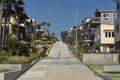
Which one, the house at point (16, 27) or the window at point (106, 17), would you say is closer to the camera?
the house at point (16, 27)

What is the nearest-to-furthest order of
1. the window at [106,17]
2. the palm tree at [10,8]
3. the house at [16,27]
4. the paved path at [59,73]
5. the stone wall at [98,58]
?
the paved path at [59,73] < the stone wall at [98,58] < the palm tree at [10,8] < the house at [16,27] < the window at [106,17]

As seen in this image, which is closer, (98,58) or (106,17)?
(98,58)

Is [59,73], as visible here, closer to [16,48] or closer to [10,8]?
[16,48]

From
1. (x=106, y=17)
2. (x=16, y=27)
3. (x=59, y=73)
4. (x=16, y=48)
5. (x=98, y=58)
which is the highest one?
(x=106, y=17)

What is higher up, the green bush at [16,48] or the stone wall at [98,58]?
the green bush at [16,48]

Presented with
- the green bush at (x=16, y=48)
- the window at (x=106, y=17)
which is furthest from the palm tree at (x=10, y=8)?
the window at (x=106, y=17)

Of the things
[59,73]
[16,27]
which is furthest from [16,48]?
[16,27]

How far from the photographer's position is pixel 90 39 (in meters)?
113

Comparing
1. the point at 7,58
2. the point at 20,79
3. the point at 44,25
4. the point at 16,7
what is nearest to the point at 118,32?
the point at 16,7

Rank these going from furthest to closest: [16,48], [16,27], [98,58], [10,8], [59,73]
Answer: [16,27]
[10,8]
[98,58]
[16,48]
[59,73]

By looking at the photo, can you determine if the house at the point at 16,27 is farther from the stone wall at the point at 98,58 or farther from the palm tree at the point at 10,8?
the stone wall at the point at 98,58

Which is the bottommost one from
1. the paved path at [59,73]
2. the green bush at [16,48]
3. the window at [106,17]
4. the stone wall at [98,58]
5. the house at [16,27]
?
the paved path at [59,73]

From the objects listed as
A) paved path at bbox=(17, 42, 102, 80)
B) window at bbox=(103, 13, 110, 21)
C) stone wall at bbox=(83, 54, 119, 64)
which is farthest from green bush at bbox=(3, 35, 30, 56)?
window at bbox=(103, 13, 110, 21)

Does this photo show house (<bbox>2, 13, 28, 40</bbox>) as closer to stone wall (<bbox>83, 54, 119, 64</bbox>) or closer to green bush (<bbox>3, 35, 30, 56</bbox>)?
stone wall (<bbox>83, 54, 119, 64</bbox>)
